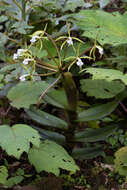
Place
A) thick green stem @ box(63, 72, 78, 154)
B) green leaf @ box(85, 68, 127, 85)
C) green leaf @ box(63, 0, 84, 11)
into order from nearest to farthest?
thick green stem @ box(63, 72, 78, 154) → green leaf @ box(85, 68, 127, 85) → green leaf @ box(63, 0, 84, 11)

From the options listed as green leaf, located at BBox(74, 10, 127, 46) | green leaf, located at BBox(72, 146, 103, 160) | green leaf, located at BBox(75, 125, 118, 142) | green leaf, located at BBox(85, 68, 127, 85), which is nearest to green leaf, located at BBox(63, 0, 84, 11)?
green leaf, located at BBox(74, 10, 127, 46)

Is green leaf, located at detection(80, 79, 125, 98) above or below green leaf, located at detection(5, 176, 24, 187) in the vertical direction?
above

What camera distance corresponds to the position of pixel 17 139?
1.11m

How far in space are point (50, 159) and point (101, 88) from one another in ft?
2.26

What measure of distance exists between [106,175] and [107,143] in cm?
27

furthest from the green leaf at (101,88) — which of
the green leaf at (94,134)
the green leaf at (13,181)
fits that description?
the green leaf at (13,181)

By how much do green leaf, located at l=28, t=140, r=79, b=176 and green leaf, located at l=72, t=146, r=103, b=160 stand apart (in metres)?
0.18

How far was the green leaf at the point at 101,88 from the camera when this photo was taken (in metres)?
1.66

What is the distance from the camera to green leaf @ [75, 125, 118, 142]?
1502 millimetres

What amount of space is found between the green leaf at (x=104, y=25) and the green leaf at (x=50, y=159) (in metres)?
0.71

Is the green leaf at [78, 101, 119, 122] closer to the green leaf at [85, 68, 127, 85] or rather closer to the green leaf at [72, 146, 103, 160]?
the green leaf at [72, 146, 103, 160]

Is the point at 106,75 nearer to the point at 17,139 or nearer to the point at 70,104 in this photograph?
the point at 70,104

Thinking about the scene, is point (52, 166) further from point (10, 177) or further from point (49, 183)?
point (10, 177)

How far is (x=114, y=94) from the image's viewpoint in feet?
5.38
